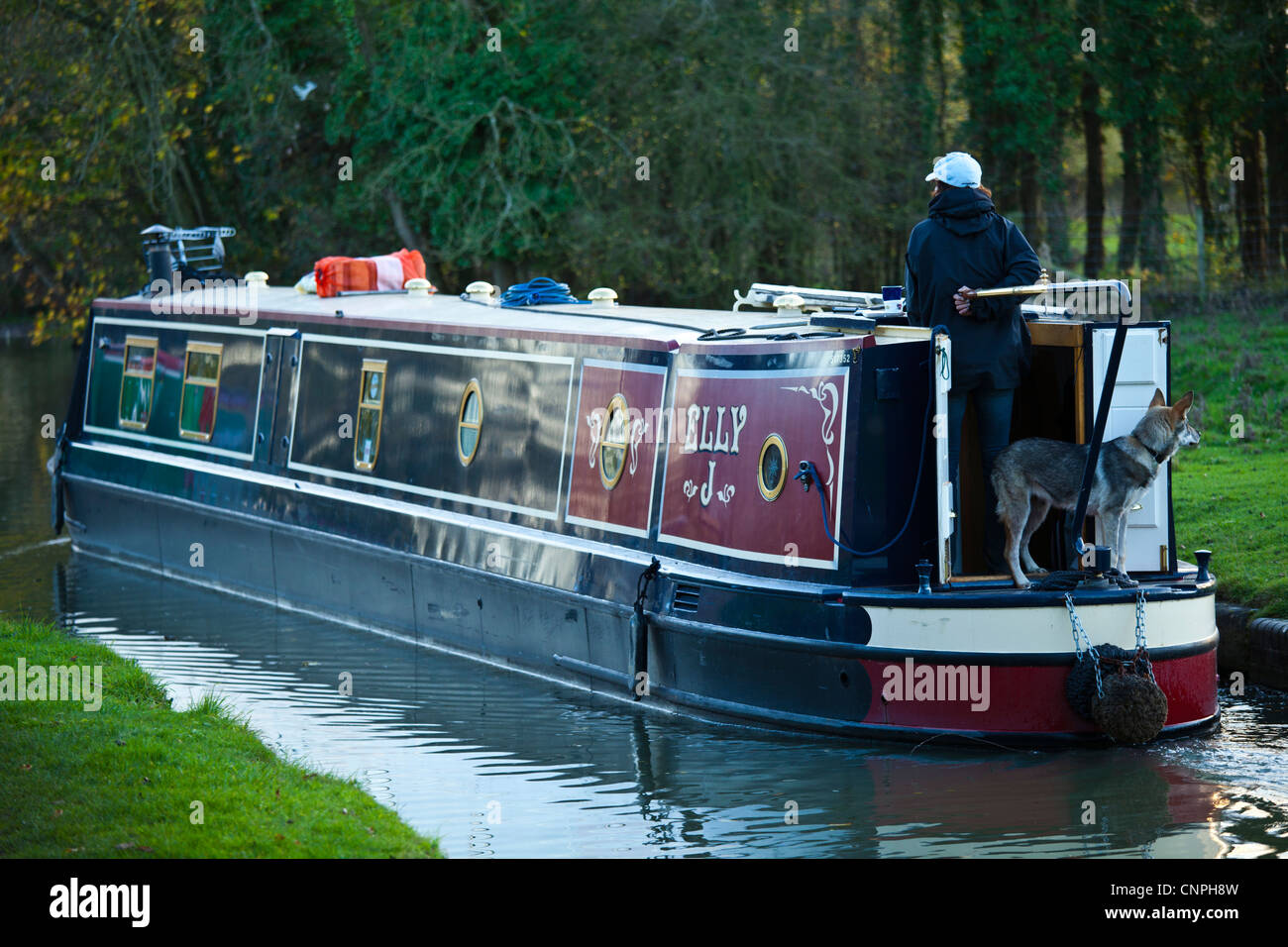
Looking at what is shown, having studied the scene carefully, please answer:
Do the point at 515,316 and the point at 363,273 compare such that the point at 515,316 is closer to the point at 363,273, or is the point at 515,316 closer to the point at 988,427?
the point at 363,273

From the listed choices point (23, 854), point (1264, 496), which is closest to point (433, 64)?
point (1264, 496)

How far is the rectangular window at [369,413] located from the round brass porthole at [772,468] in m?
3.90

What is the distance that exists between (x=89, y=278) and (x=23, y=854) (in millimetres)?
15440

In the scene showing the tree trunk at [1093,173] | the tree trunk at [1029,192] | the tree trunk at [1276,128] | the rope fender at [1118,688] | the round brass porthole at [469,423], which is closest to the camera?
the rope fender at [1118,688]

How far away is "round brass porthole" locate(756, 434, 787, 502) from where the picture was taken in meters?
8.30

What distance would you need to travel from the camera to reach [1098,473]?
7715 millimetres

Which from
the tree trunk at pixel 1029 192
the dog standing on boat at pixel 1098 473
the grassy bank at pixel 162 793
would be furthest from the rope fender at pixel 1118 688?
the tree trunk at pixel 1029 192

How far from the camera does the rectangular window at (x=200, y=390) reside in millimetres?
13320

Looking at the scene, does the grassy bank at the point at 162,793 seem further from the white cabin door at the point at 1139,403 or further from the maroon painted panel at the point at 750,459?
the white cabin door at the point at 1139,403

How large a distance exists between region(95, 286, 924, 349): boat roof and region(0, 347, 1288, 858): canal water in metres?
2.07

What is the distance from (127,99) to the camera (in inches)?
777

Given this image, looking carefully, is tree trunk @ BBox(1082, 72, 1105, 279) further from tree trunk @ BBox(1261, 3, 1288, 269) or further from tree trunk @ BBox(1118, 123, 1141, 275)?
tree trunk @ BBox(1261, 3, 1288, 269)

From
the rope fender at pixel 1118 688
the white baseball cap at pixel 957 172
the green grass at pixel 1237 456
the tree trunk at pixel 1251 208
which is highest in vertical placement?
the tree trunk at pixel 1251 208
